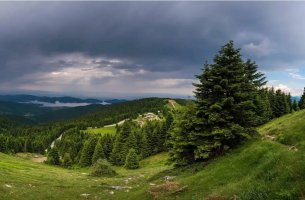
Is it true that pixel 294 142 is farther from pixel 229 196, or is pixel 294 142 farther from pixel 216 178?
pixel 229 196

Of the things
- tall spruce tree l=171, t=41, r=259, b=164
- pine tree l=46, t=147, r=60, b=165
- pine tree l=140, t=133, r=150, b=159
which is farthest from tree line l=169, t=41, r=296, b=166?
pine tree l=46, t=147, r=60, b=165

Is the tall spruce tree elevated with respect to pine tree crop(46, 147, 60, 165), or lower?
elevated

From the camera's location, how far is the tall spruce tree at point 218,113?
39.1 metres

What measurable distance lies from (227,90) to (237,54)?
16.3 feet

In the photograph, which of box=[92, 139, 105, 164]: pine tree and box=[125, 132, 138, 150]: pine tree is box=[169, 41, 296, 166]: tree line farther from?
box=[92, 139, 105, 164]: pine tree

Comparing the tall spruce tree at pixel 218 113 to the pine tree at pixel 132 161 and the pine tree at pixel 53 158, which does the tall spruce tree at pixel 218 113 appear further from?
the pine tree at pixel 53 158

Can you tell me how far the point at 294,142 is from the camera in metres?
35.7

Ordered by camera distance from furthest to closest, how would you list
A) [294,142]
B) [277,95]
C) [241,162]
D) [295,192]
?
[277,95], [294,142], [241,162], [295,192]

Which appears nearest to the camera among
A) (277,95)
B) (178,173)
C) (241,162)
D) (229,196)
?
(229,196)

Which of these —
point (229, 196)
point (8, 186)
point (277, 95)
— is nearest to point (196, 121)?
point (229, 196)

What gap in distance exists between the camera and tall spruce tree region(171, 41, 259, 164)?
128ft

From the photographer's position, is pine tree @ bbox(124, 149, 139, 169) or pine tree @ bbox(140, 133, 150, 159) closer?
pine tree @ bbox(124, 149, 139, 169)

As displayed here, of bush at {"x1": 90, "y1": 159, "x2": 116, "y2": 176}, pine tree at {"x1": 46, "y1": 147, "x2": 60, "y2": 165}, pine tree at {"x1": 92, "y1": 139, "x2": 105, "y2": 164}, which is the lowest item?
pine tree at {"x1": 46, "y1": 147, "x2": 60, "y2": 165}

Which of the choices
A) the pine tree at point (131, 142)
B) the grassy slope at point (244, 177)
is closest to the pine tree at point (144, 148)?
the pine tree at point (131, 142)
